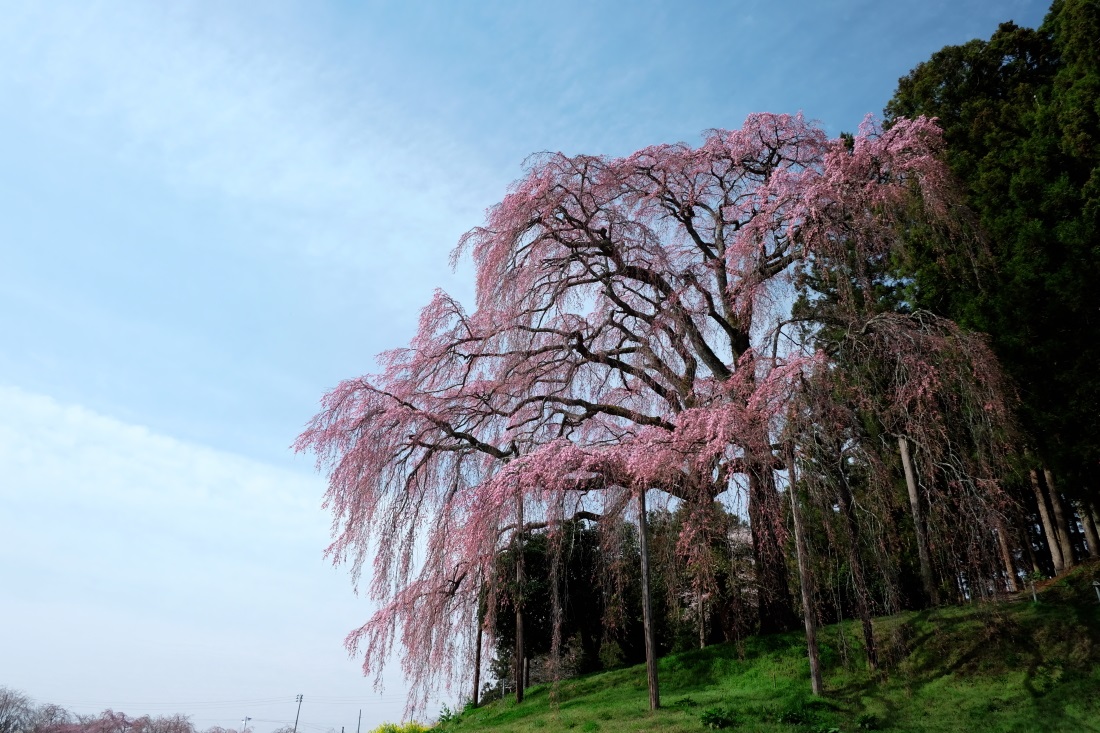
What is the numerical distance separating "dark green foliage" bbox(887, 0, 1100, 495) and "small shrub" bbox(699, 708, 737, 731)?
24.0ft

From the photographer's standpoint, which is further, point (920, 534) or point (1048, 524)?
point (1048, 524)

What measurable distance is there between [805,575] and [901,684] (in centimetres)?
→ 271

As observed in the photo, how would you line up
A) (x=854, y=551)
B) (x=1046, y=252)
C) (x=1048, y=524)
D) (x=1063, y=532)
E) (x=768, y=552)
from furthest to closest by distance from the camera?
1. (x=1048, y=524)
2. (x=1063, y=532)
3. (x=1046, y=252)
4. (x=768, y=552)
5. (x=854, y=551)

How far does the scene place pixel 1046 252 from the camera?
480 inches

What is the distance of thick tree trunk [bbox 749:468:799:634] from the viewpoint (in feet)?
28.9

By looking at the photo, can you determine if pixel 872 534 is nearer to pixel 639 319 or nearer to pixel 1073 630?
pixel 1073 630

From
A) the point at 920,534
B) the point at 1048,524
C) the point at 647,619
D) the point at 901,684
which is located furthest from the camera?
the point at 1048,524

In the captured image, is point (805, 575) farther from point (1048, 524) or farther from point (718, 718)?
point (1048, 524)

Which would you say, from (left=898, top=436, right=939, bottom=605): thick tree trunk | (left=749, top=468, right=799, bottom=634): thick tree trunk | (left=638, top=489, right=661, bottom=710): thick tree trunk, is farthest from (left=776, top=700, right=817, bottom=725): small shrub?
(left=898, top=436, right=939, bottom=605): thick tree trunk

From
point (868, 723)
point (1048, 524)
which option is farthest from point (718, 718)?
point (1048, 524)

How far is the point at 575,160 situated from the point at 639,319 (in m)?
3.19

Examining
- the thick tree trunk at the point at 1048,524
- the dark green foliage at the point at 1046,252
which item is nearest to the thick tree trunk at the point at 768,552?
the dark green foliage at the point at 1046,252

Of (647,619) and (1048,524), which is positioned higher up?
(1048,524)

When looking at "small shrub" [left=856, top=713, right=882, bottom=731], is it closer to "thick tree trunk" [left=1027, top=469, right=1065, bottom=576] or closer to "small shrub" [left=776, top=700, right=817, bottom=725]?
"small shrub" [left=776, top=700, right=817, bottom=725]
